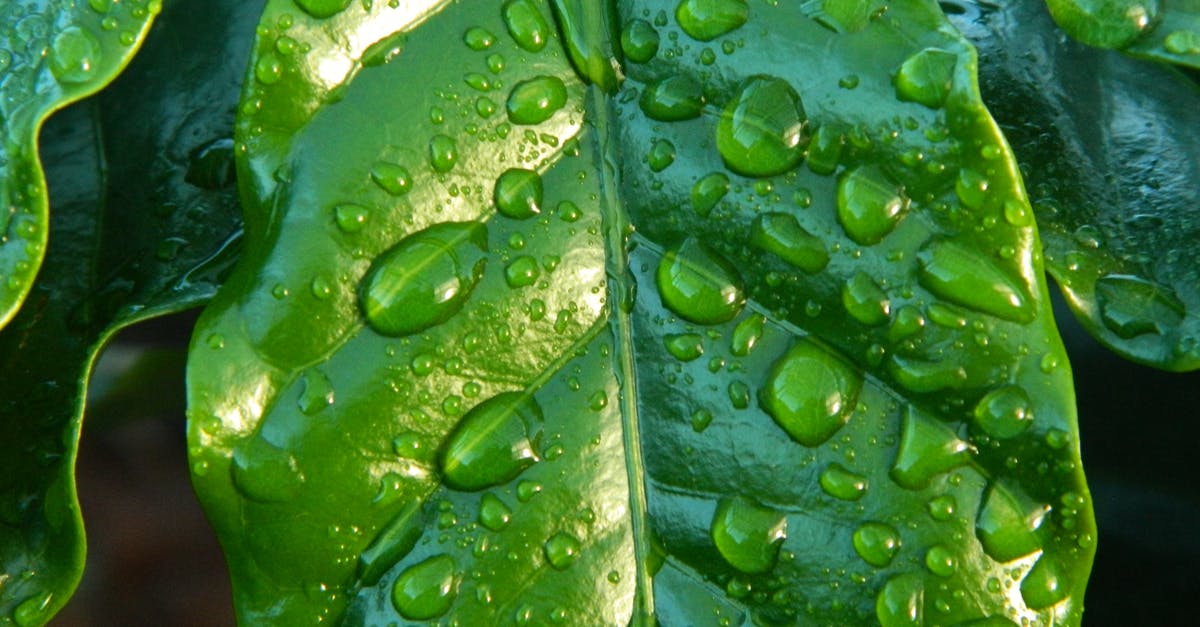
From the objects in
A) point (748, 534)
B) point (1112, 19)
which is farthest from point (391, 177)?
point (1112, 19)

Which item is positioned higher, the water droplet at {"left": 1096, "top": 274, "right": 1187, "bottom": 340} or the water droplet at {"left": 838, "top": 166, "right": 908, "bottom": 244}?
the water droplet at {"left": 838, "top": 166, "right": 908, "bottom": 244}

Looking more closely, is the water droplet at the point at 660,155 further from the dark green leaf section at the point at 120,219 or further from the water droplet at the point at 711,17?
the dark green leaf section at the point at 120,219

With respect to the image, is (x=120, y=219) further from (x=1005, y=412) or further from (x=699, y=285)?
(x=1005, y=412)

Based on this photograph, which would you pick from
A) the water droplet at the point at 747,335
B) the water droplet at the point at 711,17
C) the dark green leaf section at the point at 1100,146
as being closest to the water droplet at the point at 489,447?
the water droplet at the point at 747,335

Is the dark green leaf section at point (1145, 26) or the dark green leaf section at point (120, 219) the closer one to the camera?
the dark green leaf section at point (1145, 26)

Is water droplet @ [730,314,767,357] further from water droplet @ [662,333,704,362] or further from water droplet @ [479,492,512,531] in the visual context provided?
water droplet @ [479,492,512,531]

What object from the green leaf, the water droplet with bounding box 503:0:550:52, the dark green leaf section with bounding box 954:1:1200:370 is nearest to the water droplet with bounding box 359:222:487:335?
the green leaf
